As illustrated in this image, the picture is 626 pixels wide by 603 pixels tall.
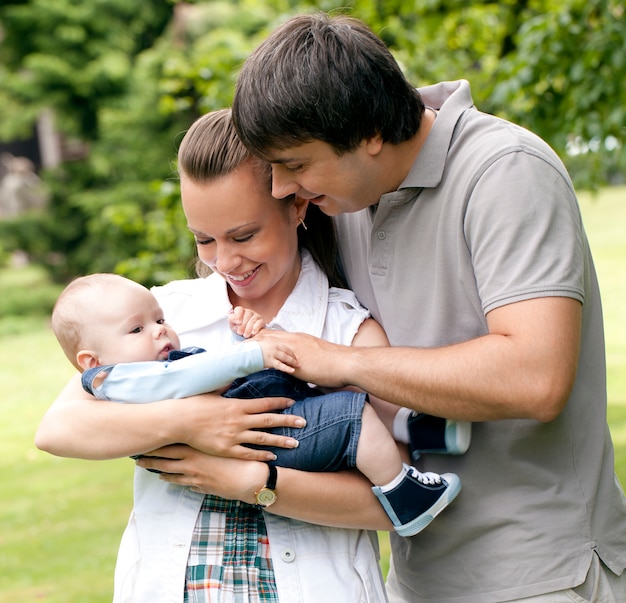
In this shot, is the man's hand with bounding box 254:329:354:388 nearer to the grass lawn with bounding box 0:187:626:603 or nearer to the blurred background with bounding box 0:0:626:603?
the blurred background with bounding box 0:0:626:603

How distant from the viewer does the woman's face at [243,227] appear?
7.77 ft

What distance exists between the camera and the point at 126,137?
1664 centimetres

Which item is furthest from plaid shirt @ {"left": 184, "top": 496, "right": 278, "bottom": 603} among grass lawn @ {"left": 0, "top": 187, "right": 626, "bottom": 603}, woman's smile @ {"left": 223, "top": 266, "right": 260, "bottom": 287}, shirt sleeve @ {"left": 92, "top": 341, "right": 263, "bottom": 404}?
grass lawn @ {"left": 0, "top": 187, "right": 626, "bottom": 603}

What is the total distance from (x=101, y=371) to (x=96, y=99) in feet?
50.5

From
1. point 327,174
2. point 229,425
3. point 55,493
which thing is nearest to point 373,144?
point 327,174

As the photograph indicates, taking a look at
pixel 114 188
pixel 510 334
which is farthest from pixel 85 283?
pixel 114 188

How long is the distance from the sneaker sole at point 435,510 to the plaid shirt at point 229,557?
0.35m

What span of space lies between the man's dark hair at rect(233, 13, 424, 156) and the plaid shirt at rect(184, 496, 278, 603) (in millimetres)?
889

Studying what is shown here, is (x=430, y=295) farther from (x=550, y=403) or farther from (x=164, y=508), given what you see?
(x=164, y=508)

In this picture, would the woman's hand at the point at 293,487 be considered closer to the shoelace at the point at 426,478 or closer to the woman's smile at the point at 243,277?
the shoelace at the point at 426,478

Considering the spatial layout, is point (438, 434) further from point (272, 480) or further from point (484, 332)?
point (272, 480)

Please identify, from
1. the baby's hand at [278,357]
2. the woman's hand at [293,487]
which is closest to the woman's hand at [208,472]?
the woman's hand at [293,487]

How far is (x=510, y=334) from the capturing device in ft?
6.59

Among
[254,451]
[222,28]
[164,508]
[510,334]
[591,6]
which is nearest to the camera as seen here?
[510,334]
